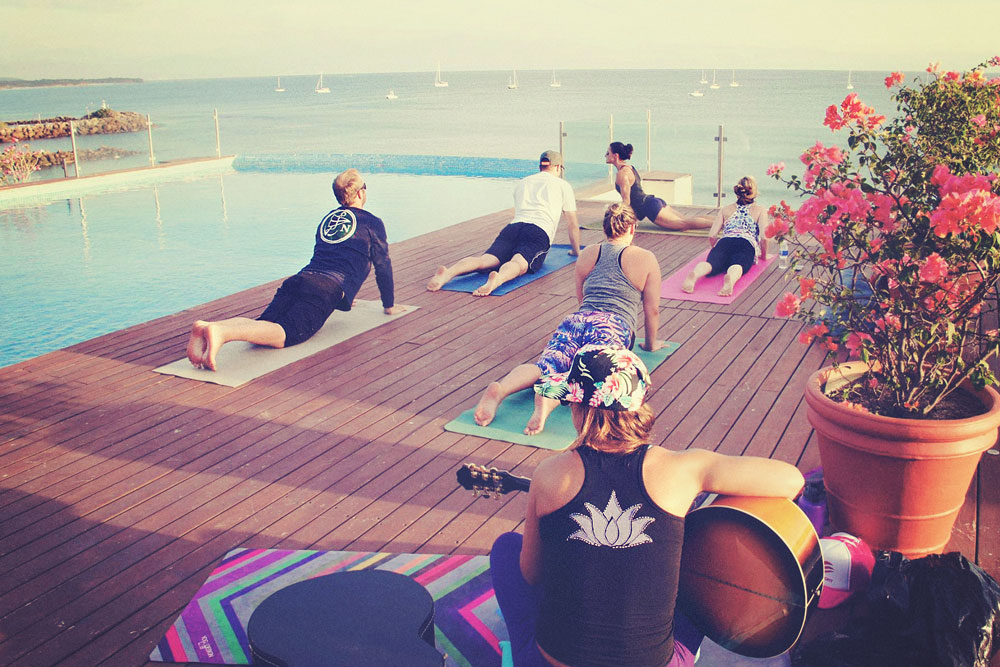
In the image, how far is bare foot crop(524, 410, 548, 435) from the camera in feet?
11.0

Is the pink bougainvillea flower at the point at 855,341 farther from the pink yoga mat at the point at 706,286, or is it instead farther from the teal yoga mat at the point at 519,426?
the pink yoga mat at the point at 706,286

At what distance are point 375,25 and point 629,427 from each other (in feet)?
198

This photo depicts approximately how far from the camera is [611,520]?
1527 millimetres

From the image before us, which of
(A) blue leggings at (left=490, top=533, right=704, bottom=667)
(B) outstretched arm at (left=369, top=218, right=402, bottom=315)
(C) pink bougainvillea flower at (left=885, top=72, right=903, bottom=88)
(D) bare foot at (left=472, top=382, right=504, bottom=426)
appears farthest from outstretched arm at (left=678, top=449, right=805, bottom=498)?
(B) outstretched arm at (left=369, top=218, right=402, bottom=315)

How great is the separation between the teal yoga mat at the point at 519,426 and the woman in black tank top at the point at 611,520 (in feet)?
5.32

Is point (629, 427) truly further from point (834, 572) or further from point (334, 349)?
point (334, 349)

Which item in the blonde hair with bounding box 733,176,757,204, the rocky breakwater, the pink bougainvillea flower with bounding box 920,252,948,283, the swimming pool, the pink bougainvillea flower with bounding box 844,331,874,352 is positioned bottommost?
the swimming pool

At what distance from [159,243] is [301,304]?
6319 millimetres

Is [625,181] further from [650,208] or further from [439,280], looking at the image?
[439,280]

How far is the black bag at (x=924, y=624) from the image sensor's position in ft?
5.71

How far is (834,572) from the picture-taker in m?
2.16

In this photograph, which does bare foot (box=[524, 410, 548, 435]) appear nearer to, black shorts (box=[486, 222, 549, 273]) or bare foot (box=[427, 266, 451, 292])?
bare foot (box=[427, 266, 451, 292])

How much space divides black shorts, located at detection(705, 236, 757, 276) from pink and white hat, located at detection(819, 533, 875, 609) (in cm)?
390

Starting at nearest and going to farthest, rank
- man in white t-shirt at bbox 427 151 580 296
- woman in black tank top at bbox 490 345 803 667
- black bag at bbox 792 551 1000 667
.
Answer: woman in black tank top at bbox 490 345 803 667
black bag at bbox 792 551 1000 667
man in white t-shirt at bbox 427 151 580 296
